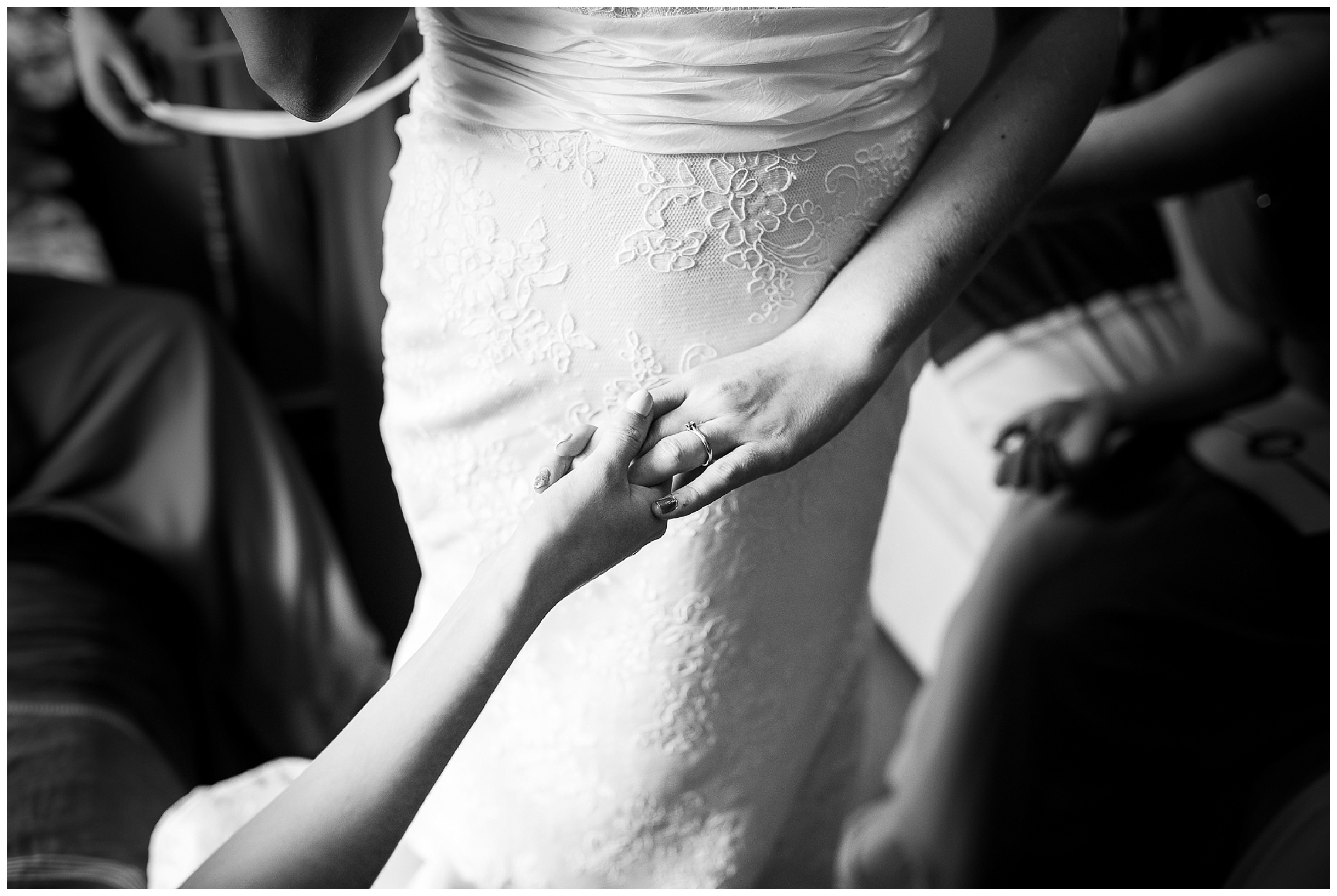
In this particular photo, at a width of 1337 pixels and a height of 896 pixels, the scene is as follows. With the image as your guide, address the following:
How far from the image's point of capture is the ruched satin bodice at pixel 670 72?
2.18ft

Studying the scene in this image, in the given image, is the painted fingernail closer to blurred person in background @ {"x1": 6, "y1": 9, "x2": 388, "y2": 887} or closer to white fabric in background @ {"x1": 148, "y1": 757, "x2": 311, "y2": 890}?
white fabric in background @ {"x1": 148, "y1": 757, "x2": 311, "y2": 890}

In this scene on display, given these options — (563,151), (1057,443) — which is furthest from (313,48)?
(1057,443)

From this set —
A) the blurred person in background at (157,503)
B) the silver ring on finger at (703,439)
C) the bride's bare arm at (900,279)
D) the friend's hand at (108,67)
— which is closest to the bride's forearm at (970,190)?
the bride's bare arm at (900,279)

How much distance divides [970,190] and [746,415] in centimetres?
25

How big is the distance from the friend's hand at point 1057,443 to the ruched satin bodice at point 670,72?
0.83 meters

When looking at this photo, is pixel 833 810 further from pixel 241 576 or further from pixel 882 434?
pixel 241 576

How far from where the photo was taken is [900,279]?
2.39ft

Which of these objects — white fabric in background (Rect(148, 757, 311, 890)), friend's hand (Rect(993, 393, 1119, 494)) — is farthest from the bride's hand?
friend's hand (Rect(993, 393, 1119, 494))

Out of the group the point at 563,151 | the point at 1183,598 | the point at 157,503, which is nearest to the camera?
the point at 563,151

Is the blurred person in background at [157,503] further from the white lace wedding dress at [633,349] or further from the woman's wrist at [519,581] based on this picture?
the woman's wrist at [519,581]

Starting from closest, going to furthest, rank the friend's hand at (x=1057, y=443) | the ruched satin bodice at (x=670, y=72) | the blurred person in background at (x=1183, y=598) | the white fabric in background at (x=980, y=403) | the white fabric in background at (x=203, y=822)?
the ruched satin bodice at (x=670, y=72) < the white fabric in background at (x=203, y=822) < the blurred person in background at (x=1183, y=598) < the friend's hand at (x=1057, y=443) < the white fabric in background at (x=980, y=403)

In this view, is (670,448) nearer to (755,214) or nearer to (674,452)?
(674,452)

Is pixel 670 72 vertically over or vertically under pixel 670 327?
over

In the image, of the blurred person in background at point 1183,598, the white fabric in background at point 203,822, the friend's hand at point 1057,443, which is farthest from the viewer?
the friend's hand at point 1057,443
